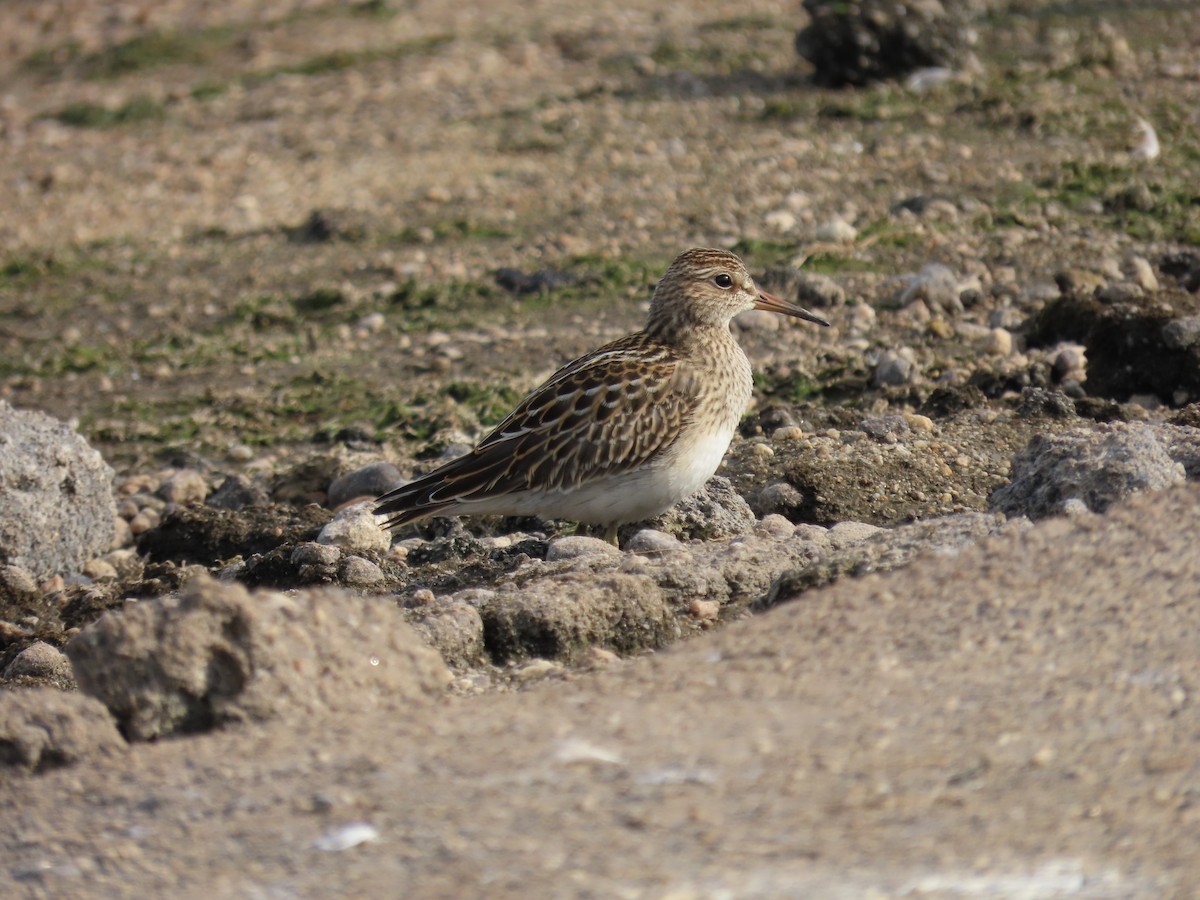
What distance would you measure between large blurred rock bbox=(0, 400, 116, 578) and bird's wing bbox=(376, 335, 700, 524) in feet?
6.18

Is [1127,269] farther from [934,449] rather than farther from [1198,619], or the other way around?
[1198,619]

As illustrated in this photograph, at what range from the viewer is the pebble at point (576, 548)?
677 cm

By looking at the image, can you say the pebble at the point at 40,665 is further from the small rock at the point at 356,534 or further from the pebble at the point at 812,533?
the pebble at the point at 812,533

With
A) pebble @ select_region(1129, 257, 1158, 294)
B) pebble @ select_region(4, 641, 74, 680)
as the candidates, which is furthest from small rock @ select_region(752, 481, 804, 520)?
pebble @ select_region(1129, 257, 1158, 294)

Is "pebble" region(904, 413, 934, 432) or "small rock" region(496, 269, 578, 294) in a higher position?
"small rock" region(496, 269, 578, 294)

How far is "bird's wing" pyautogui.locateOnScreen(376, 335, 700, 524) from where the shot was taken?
722 centimetres

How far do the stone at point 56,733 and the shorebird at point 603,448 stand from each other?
2.51m

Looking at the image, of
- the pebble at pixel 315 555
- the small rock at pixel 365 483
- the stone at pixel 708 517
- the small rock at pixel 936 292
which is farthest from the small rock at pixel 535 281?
the pebble at pixel 315 555

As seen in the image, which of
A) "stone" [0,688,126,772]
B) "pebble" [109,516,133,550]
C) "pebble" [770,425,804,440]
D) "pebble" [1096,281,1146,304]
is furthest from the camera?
"pebble" [1096,281,1146,304]

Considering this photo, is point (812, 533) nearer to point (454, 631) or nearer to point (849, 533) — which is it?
point (849, 533)

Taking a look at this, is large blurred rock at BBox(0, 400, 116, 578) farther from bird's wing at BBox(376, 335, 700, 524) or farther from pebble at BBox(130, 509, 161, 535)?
→ bird's wing at BBox(376, 335, 700, 524)

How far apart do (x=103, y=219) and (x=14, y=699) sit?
9.37 meters

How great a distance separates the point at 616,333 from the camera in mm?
10414

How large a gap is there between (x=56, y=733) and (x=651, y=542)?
2.74 metres
